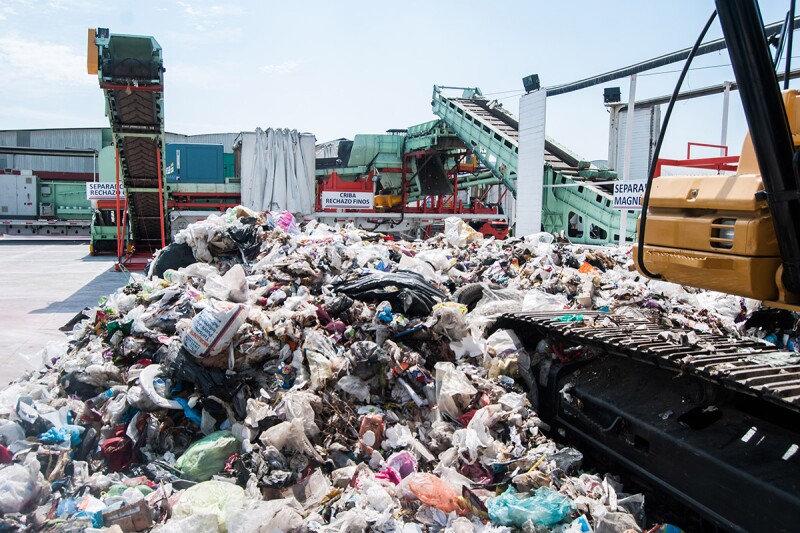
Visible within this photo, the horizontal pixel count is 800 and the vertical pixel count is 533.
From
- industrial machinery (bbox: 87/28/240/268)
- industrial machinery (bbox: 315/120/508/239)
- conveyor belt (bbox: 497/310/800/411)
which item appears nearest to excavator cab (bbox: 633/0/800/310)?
conveyor belt (bbox: 497/310/800/411)

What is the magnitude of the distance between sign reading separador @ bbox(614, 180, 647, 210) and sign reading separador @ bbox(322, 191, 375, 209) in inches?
291

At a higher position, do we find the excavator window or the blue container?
the blue container

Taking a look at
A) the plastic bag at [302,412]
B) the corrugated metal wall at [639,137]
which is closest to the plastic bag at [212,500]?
the plastic bag at [302,412]

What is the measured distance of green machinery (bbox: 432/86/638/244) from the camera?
41.1 feet

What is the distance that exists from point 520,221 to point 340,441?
1108 centimetres

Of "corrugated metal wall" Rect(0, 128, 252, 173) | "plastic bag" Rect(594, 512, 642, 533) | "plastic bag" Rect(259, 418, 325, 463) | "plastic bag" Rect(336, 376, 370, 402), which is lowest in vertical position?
"plastic bag" Rect(594, 512, 642, 533)

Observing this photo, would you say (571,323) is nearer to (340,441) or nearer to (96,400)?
(340,441)

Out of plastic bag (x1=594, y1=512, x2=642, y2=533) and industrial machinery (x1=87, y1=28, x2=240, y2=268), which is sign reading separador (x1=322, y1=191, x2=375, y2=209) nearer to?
industrial machinery (x1=87, y1=28, x2=240, y2=268)

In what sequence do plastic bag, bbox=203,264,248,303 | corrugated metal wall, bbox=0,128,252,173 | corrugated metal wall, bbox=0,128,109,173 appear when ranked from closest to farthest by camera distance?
plastic bag, bbox=203,264,248,303, corrugated metal wall, bbox=0,128,252,173, corrugated metal wall, bbox=0,128,109,173

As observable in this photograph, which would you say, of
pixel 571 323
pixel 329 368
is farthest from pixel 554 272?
pixel 329 368

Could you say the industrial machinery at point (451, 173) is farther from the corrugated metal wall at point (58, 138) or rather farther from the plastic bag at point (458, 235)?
the corrugated metal wall at point (58, 138)

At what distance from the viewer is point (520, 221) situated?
1384 cm

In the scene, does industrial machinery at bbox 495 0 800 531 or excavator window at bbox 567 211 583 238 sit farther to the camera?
excavator window at bbox 567 211 583 238

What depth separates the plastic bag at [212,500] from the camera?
2830 millimetres
